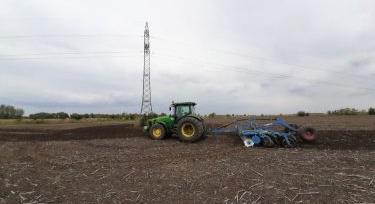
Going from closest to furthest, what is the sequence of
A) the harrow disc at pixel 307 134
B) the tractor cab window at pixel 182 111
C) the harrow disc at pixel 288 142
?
the harrow disc at pixel 288 142 → the harrow disc at pixel 307 134 → the tractor cab window at pixel 182 111

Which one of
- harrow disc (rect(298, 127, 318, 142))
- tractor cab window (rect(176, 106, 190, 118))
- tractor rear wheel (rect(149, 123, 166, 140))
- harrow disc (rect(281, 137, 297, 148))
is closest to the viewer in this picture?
harrow disc (rect(281, 137, 297, 148))

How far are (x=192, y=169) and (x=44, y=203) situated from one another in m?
4.38

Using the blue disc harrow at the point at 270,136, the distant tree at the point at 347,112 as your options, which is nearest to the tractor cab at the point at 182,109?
the blue disc harrow at the point at 270,136

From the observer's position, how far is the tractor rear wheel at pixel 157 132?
20.7 metres

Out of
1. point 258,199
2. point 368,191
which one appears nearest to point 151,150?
point 258,199

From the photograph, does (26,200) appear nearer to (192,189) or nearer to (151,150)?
(192,189)

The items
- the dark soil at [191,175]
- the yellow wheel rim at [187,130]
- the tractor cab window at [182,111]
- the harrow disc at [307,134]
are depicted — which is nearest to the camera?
the dark soil at [191,175]

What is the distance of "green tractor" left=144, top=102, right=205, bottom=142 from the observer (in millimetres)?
19203

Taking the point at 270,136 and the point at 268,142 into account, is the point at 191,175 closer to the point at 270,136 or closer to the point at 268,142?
the point at 268,142

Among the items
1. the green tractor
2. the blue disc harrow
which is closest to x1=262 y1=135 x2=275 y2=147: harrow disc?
the blue disc harrow

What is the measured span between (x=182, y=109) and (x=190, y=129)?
4.93ft

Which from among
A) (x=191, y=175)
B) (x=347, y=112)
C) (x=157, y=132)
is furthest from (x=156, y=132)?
(x=347, y=112)

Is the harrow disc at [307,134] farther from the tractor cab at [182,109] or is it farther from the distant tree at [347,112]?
the distant tree at [347,112]

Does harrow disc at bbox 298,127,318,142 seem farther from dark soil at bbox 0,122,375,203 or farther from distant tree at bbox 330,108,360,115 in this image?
distant tree at bbox 330,108,360,115
